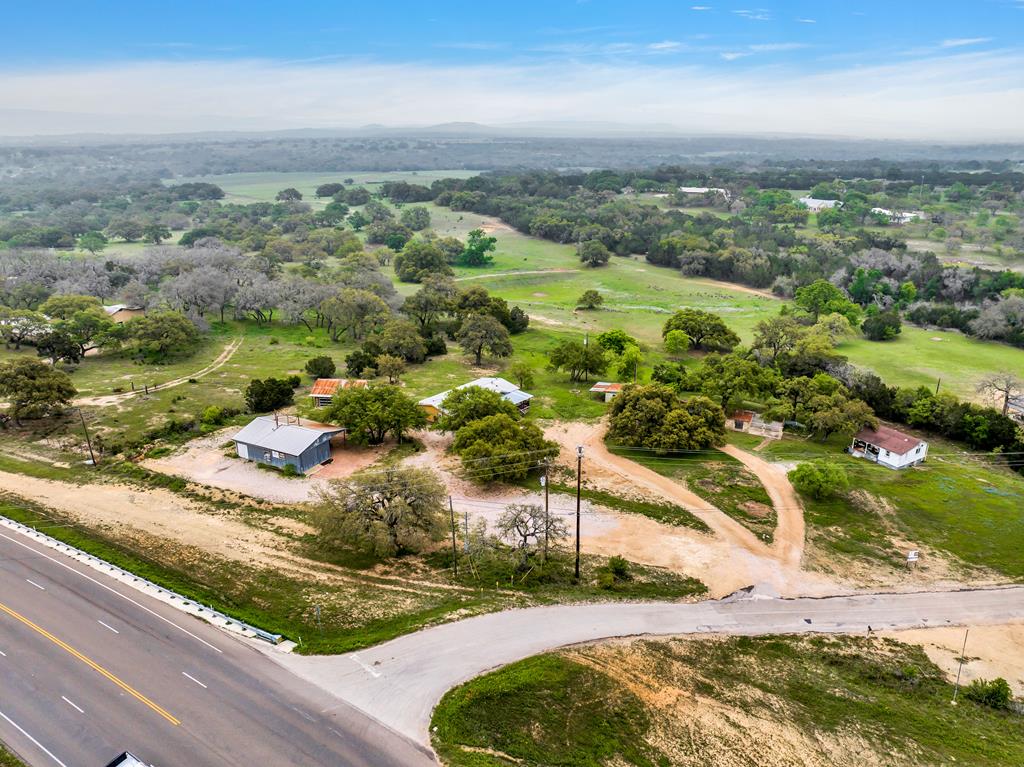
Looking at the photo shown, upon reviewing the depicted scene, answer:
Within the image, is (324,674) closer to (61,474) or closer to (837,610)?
(837,610)

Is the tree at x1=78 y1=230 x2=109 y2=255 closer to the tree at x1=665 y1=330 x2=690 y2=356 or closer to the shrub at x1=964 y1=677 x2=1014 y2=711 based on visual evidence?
the tree at x1=665 y1=330 x2=690 y2=356

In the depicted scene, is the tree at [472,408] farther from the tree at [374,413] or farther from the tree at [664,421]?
the tree at [664,421]

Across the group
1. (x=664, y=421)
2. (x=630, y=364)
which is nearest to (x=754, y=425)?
(x=664, y=421)

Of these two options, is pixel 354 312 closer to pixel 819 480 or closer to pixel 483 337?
pixel 483 337

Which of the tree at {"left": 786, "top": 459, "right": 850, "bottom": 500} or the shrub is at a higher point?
the tree at {"left": 786, "top": 459, "right": 850, "bottom": 500}

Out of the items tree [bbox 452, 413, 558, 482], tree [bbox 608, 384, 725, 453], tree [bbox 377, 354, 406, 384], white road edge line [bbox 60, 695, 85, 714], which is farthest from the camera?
tree [bbox 377, 354, 406, 384]

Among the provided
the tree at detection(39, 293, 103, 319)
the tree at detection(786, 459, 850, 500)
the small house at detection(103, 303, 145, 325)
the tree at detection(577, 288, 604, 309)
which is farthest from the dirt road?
the tree at detection(786, 459, 850, 500)

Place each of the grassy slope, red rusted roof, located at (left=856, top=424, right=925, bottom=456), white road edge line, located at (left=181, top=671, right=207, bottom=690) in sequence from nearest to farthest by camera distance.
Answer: white road edge line, located at (left=181, top=671, right=207, bottom=690)
the grassy slope
red rusted roof, located at (left=856, top=424, right=925, bottom=456)
